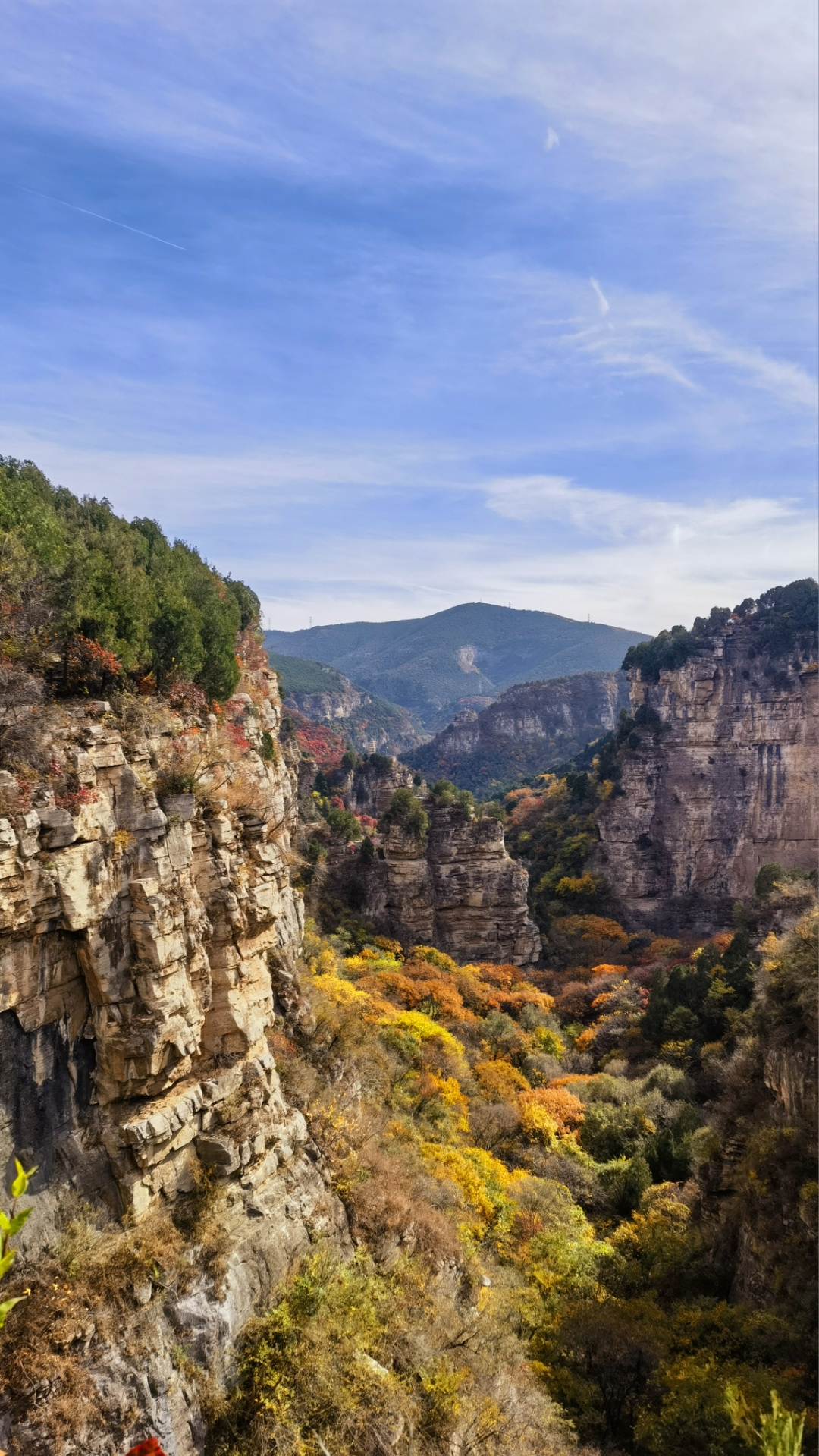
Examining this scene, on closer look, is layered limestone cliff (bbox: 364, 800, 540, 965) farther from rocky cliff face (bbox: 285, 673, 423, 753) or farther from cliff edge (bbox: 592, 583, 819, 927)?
rocky cliff face (bbox: 285, 673, 423, 753)

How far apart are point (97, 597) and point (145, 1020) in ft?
26.4

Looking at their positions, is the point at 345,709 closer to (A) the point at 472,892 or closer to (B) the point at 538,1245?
(A) the point at 472,892

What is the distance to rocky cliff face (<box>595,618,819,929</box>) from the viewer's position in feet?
192

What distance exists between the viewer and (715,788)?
61469mm

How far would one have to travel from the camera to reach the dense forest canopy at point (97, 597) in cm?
1358

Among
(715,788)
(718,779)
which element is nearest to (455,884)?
(715,788)

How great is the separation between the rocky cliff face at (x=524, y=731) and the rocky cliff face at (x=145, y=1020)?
89932 mm

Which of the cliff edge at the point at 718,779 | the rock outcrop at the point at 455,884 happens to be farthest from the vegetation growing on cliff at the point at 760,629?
the rock outcrop at the point at 455,884

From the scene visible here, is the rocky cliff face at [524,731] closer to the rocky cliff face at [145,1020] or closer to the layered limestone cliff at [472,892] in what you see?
the layered limestone cliff at [472,892]

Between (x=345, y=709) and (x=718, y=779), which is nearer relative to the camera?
(x=718, y=779)

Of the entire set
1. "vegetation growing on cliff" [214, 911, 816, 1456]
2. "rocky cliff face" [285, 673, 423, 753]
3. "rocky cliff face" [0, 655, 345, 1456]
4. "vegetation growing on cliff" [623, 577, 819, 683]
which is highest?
"vegetation growing on cliff" [623, 577, 819, 683]

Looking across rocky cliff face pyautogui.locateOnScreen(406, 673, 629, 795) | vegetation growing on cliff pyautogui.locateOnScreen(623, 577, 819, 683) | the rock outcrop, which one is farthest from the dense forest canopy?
rocky cliff face pyautogui.locateOnScreen(406, 673, 629, 795)

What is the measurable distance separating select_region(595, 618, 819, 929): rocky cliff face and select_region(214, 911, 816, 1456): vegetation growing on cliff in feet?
94.0

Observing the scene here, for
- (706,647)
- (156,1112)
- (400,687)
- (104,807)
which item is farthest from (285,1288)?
(400,687)
